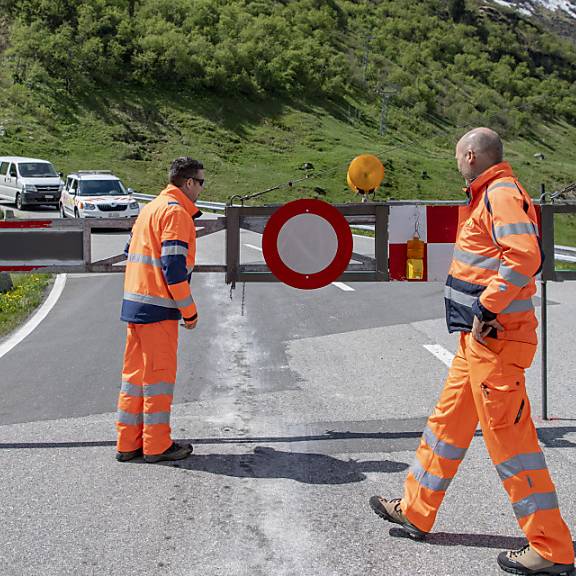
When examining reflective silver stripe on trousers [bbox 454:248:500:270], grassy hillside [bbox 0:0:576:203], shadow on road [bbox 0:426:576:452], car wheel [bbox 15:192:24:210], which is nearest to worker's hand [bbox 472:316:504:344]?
reflective silver stripe on trousers [bbox 454:248:500:270]

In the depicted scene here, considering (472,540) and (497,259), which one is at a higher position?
(497,259)

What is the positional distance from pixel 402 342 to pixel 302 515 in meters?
5.24

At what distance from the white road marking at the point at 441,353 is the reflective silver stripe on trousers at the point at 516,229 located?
4708 millimetres

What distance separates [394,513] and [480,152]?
1.81m

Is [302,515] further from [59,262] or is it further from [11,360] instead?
[11,360]

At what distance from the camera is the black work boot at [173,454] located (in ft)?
18.4

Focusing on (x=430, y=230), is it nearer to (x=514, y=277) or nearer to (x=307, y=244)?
(x=307, y=244)

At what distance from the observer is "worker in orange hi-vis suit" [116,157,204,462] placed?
5.47 m

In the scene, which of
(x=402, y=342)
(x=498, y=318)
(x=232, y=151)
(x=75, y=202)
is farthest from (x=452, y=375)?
(x=232, y=151)

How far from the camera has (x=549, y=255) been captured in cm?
643

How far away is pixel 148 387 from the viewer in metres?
5.57

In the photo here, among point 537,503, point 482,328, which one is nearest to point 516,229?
point 482,328

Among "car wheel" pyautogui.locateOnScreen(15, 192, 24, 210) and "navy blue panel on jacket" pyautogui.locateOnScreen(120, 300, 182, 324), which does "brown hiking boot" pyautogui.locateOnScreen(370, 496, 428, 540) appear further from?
"car wheel" pyautogui.locateOnScreen(15, 192, 24, 210)

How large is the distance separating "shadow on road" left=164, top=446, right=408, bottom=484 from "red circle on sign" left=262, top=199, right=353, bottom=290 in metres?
1.25
